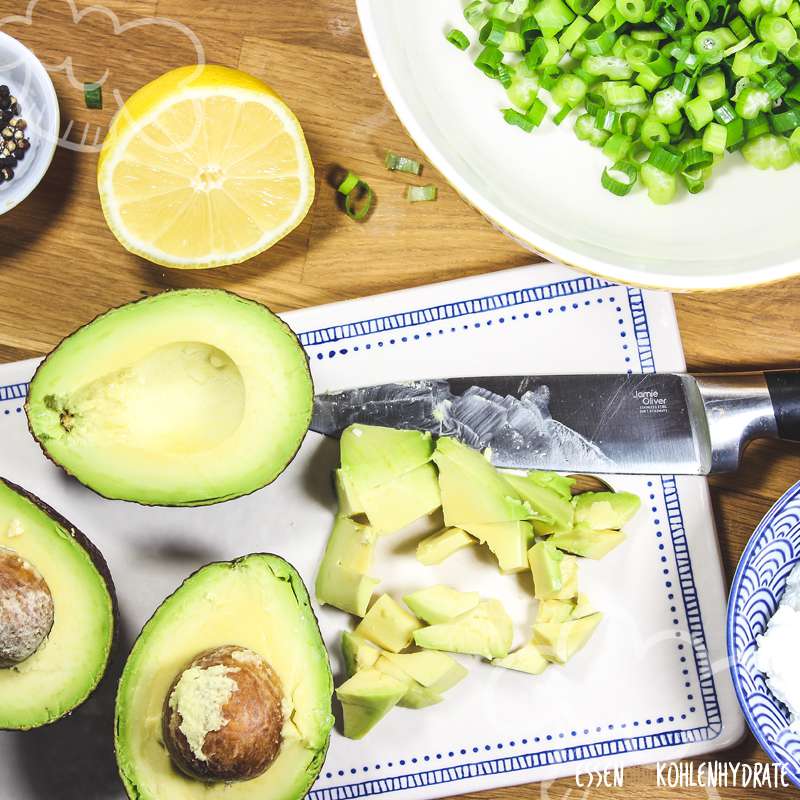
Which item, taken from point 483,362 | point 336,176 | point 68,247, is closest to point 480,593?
point 483,362

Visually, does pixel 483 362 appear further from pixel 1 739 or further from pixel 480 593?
pixel 1 739

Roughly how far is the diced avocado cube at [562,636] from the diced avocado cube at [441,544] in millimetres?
134

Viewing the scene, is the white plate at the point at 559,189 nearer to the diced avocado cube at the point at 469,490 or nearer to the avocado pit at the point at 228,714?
the diced avocado cube at the point at 469,490

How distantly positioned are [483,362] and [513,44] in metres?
0.38

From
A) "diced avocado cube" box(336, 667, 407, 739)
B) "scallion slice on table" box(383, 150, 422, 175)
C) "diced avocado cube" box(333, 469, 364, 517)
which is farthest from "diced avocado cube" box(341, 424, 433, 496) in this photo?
"scallion slice on table" box(383, 150, 422, 175)

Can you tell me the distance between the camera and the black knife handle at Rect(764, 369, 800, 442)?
3.61ft

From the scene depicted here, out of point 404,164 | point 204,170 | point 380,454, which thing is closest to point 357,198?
point 404,164

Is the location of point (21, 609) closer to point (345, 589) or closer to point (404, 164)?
point (345, 589)

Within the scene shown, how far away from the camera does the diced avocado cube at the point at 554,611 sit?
1143mm

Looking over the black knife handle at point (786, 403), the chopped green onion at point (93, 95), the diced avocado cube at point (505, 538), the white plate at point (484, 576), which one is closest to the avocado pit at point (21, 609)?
the white plate at point (484, 576)

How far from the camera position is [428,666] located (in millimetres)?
1125

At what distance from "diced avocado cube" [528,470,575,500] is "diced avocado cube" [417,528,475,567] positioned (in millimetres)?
107

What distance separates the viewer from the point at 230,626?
37.0 inches

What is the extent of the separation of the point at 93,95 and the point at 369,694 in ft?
2.67
